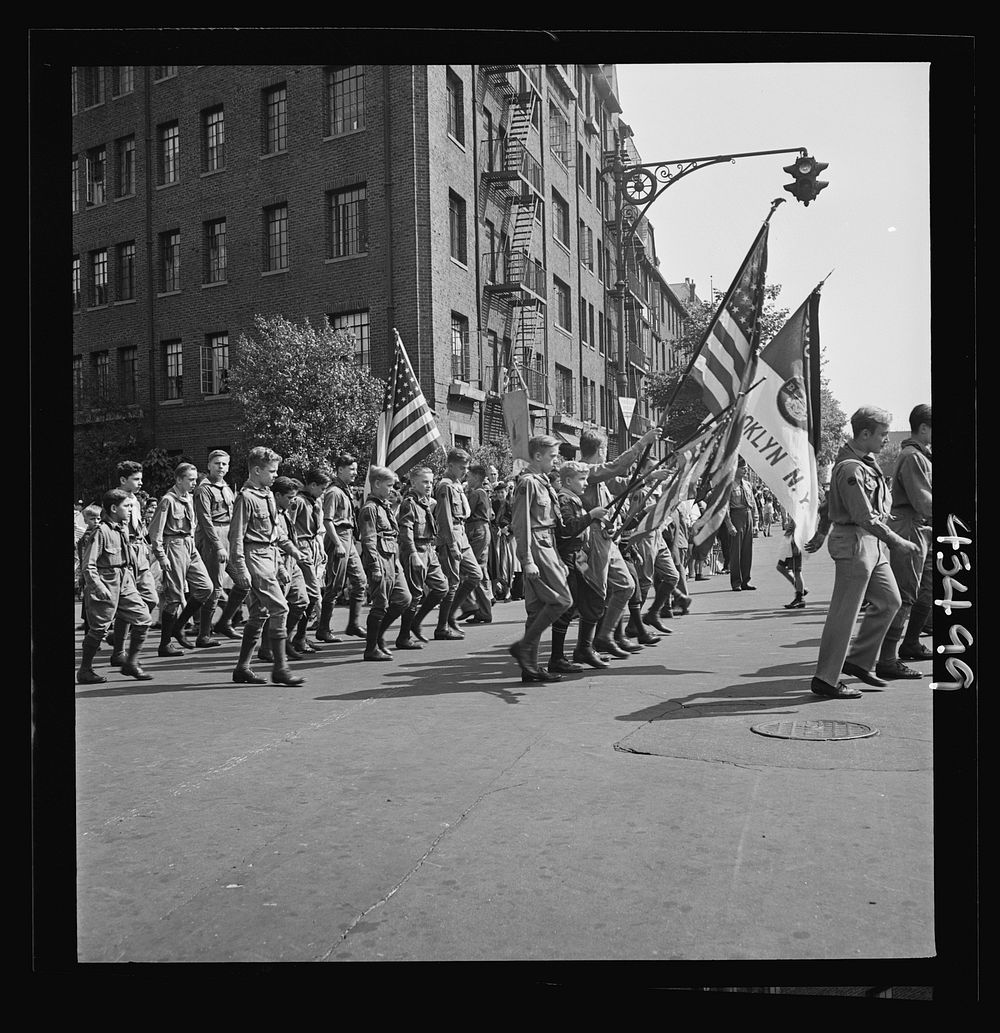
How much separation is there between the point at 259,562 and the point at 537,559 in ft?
7.67

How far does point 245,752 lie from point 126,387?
7.48ft

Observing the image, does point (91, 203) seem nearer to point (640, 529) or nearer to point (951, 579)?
point (951, 579)

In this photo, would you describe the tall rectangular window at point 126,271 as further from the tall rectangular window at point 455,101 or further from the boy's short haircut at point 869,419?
the boy's short haircut at point 869,419

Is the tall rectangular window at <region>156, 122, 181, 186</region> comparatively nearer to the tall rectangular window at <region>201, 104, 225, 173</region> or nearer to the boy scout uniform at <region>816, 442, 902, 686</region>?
the tall rectangular window at <region>201, 104, 225, 173</region>

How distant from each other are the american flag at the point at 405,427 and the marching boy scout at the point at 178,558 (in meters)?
2.11

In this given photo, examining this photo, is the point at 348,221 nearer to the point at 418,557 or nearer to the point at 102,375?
the point at 102,375

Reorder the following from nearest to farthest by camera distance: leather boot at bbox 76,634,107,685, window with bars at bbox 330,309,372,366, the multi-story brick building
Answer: the multi-story brick building, leather boot at bbox 76,634,107,685, window with bars at bbox 330,309,372,366

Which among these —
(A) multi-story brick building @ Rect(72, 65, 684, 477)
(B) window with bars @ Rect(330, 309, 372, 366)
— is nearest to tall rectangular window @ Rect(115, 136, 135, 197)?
(A) multi-story brick building @ Rect(72, 65, 684, 477)

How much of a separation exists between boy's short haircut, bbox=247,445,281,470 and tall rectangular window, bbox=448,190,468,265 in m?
2.56

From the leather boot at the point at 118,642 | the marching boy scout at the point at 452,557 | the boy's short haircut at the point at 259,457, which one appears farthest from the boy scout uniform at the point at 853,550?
the leather boot at the point at 118,642

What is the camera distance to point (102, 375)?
4.23 m

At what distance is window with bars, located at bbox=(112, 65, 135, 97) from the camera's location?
3.32m

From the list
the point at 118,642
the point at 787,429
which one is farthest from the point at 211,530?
the point at 787,429

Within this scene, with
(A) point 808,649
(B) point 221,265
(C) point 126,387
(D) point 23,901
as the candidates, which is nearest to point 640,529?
(A) point 808,649
